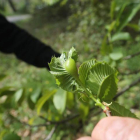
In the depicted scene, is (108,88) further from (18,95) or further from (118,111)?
(18,95)

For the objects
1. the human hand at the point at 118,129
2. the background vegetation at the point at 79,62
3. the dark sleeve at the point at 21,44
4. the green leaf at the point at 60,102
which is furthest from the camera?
the dark sleeve at the point at 21,44

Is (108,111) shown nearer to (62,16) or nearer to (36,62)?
(36,62)

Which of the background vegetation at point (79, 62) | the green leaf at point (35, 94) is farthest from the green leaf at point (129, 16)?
the green leaf at point (35, 94)

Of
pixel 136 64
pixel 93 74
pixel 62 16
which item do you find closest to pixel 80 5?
pixel 62 16

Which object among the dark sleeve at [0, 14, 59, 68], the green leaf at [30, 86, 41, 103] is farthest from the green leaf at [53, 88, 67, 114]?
the dark sleeve at [0, 14, 59, 68]

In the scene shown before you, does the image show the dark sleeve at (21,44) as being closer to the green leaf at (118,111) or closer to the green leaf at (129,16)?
the green leaf at (129,16)

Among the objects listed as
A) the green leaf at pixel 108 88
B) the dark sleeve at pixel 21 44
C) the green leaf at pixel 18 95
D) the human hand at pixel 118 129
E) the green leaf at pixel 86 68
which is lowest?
the human hand at pixel 118 129

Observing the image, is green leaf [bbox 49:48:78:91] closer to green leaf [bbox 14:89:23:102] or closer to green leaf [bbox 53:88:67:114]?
green leaf [bbox 53:88:67:114]
